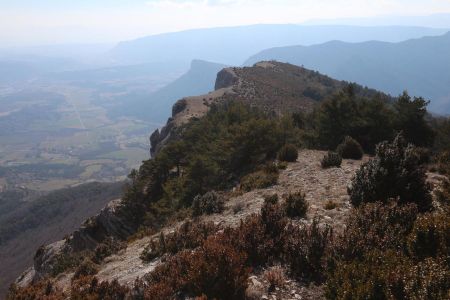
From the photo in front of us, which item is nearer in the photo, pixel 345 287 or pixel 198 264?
pixel 345 287

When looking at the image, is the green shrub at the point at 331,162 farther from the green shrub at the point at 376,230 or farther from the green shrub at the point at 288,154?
the green shrub at the point at 376,230

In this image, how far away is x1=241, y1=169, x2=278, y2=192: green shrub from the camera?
18.2m

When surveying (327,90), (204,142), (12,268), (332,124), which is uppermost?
(332,124)

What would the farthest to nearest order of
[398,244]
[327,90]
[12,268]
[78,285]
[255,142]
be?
[327,90]
[12,268]
[255,142]
[78,285]
[398,244]

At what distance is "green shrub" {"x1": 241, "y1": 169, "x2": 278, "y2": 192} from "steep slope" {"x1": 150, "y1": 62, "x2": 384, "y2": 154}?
119 ft

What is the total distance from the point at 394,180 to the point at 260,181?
7.52 metres

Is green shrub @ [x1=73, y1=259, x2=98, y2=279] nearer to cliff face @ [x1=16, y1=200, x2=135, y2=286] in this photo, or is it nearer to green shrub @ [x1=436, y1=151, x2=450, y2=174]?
cliff face @ [x1=16, y1=200, x2=135, y2=286]

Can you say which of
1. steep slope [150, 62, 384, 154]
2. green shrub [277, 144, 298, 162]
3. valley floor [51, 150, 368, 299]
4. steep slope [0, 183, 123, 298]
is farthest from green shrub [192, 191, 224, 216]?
steep slope [0, 183, 123, 298]

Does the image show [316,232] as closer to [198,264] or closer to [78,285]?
[198,264]

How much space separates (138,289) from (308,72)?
111 metres

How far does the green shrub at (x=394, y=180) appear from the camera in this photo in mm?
11812

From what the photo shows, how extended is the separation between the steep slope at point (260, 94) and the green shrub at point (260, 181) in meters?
36.2

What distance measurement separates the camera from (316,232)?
9.27 metres

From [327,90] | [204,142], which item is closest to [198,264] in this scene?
[204,142]
